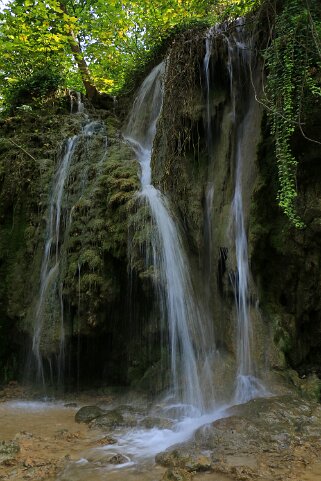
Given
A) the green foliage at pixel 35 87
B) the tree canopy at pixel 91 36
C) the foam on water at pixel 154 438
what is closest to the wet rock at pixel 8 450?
the foam on water at pixel 154 438

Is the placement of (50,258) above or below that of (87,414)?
above

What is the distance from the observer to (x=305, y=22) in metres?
4.59

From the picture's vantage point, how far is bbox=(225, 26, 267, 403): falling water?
186 inches

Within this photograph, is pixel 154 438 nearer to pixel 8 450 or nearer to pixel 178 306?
pixel 8 450

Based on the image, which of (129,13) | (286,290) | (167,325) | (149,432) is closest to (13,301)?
(167,325)

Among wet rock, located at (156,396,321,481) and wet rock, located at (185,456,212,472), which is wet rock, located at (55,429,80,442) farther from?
wet rock, located at (185,456,212,472)

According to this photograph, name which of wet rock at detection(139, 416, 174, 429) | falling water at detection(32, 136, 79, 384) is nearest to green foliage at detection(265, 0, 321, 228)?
wet rock at detection(139, 416, 174, 429)

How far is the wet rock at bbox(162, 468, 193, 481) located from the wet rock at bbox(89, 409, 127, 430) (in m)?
1.30

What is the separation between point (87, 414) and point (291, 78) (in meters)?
4.50

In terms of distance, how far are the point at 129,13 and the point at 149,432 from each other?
10655 mm

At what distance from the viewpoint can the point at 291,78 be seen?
4660mm

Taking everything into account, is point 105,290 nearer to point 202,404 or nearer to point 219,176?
point 202,404

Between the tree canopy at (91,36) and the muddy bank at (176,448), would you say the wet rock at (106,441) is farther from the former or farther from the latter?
the tree canopy at (91,36)

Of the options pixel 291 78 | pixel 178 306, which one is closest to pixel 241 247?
pixel 178 306
